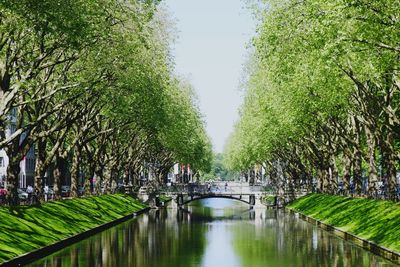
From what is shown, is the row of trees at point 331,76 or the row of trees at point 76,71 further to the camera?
the row of trees at point 76,71

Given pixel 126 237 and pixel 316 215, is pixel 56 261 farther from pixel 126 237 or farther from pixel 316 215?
pixel 316 215

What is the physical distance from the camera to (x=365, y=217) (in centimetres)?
5212

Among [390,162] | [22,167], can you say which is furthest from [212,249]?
[22,167]

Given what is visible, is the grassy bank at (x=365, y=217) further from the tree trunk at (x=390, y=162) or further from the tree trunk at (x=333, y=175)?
the tree trunk at (x=333, y=175)

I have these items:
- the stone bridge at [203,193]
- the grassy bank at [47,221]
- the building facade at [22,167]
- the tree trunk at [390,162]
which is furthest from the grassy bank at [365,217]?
the building facade at [22,167]

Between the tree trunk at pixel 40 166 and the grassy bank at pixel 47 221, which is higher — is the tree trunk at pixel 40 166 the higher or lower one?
the higher one

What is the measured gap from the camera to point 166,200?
125562 millimetres

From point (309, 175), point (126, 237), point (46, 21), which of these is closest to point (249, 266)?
point (46, 21)

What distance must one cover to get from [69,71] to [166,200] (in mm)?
78733

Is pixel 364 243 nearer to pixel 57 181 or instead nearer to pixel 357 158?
pixel 357 158

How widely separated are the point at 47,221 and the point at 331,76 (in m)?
20.6

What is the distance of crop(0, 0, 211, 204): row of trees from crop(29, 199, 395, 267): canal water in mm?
7333

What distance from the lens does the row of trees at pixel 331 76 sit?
3316cm

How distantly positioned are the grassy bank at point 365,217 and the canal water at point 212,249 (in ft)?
4.65
